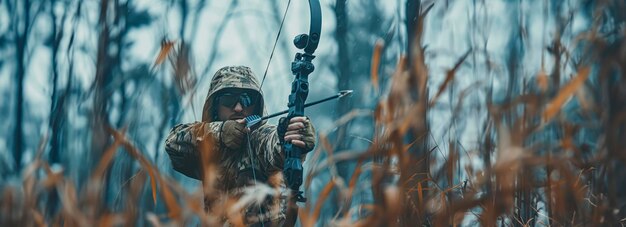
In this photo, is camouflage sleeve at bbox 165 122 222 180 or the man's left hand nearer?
the man's left hand

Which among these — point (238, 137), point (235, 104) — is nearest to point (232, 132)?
point (238, 137)

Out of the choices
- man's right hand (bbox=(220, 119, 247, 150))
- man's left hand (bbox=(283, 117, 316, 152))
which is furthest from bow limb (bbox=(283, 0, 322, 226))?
man's right hand (bbox=(220, 119, 247, 150))

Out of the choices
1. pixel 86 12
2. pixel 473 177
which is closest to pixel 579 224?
pixel 473 177

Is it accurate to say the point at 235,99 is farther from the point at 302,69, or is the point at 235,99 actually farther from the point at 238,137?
the point at 302,69

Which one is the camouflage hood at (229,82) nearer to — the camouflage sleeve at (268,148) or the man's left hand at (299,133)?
the camouflage sleeve at (268,148)

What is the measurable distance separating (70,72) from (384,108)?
0.45 metres

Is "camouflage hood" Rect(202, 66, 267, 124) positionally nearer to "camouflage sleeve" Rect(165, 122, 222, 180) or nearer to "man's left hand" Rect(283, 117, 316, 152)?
"camouflage sleeve" Rect(165, 122, 222, 180)

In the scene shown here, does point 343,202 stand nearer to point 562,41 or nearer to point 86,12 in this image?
point 562,41

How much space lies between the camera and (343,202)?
0.81 m

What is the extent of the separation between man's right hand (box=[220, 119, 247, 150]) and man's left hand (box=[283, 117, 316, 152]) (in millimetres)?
199

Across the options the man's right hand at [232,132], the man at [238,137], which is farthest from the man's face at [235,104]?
the man's right hand at [232,132]

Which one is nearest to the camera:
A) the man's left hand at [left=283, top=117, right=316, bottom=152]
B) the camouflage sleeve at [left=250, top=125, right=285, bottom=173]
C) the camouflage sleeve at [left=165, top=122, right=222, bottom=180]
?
the man's left hand at [left=283, top=117, right=316, bottom=152]

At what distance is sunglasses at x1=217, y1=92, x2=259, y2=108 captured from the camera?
6.22ft

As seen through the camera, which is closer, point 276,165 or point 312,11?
point 312,11
